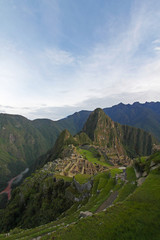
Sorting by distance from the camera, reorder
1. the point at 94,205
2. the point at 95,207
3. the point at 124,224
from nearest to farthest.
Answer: the point at 124,224 → the point at 95,207 → the point at 94,205

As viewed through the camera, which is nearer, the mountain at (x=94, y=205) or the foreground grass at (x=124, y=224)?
the foreground grass at (x=124, y=224)

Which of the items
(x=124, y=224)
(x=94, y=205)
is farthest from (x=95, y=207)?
(x=124, y=224)

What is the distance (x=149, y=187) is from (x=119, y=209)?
6.40 m

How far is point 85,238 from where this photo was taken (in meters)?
11.6

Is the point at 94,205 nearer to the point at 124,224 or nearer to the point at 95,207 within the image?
the point at 95,207

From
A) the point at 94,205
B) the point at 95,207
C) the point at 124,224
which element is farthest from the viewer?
the point at 94,205

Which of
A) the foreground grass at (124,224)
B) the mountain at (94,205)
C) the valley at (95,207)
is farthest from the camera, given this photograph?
the mountain at (94,205)

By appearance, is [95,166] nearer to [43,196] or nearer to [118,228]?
[43,196]

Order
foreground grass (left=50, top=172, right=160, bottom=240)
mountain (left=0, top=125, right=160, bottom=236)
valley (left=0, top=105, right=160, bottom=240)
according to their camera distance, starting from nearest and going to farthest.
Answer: foreground grass (left=50, top=172, right=160, bottom=240) < valley (left=0, top=105, right=160, bottom=240) < mountain (left=0, top=125, right=160, bottom=236)

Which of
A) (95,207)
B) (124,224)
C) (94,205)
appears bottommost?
(94,205)

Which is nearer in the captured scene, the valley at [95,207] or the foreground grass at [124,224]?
the foreground grass at [124,224]

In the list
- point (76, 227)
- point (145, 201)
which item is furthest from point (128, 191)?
point (76, 227)

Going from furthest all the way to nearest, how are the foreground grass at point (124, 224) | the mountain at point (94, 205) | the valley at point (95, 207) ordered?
the mountain at point (94, 205) → the valley at point (95, 207) → the foreground grass at point (124, 224)

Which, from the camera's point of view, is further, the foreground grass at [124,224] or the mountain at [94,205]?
the mountain at [94,205]
